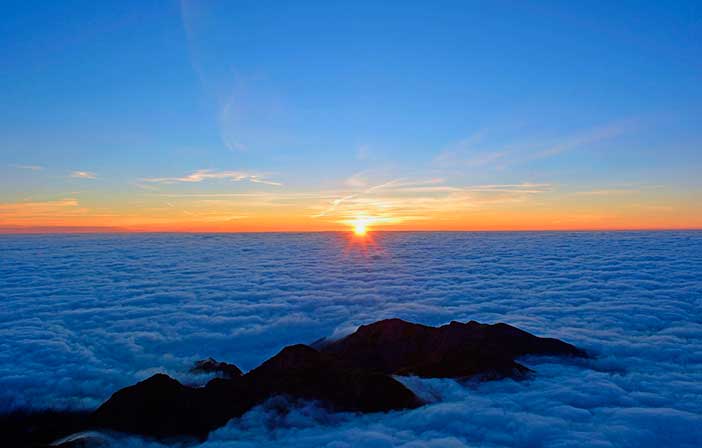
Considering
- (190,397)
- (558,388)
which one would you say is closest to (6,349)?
(190,397)

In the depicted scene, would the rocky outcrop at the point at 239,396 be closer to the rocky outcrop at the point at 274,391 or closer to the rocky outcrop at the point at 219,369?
the rocky outcrop at the point at 274,391

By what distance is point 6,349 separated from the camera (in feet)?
34.4

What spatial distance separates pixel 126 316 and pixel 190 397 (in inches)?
391

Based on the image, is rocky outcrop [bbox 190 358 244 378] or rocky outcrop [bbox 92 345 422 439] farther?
rocky outcrop [bbox 190 358 244 378]

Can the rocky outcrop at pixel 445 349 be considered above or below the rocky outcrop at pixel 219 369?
above

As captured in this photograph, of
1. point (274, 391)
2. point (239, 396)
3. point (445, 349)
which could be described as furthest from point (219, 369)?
point (445, 349)

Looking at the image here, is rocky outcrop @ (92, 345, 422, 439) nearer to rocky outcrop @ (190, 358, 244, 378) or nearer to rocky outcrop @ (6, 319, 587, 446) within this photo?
rocky outcrop @ (6, 319, 587, 446)

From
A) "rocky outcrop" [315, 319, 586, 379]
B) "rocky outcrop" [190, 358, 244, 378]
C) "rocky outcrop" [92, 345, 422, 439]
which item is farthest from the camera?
"rocky outcrop" [190, 358, 244, 378]

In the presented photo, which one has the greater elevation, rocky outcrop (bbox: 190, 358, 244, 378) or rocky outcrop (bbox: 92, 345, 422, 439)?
rocky outcrop (bbox: 92, 345, 422, 439)

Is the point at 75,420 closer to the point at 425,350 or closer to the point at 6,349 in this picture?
the point at 6,349

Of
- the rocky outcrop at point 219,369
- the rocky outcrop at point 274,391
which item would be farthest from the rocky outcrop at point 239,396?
the rocky outcrop at point 219,369

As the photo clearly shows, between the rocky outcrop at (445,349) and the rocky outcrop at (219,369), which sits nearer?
the rocky outcrop at (445,349)

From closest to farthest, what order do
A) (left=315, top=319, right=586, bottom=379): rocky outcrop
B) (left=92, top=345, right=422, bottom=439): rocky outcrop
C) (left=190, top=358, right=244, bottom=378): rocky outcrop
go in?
(left=92, top=345, right=422, bottom=439): rocky outcrop, (left=315, top=319, right=586, bottom=379): rocky outcrop, (left=190, top=358, right=244, bottom=378): rocky outcrop

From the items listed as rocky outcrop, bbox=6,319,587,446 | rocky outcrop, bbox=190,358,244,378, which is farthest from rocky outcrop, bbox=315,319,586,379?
rocky outcrop, bbox=190,358,244,378
